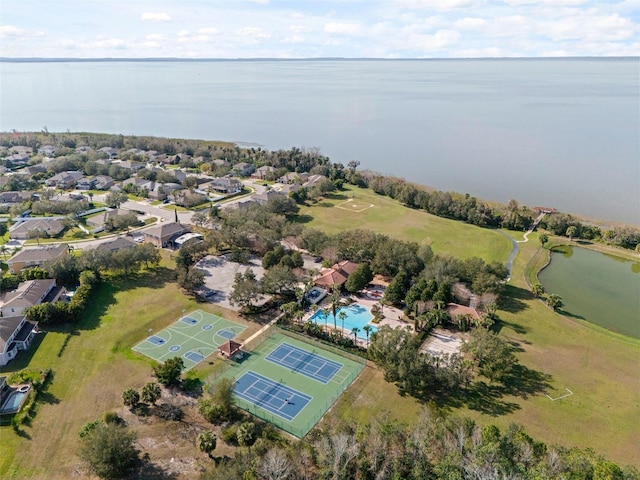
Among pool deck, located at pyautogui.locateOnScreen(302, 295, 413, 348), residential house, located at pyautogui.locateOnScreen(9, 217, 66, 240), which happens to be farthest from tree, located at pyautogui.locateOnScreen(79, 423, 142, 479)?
residential house, located at pyautogui.locateOnScreen(9, 217, 66, 240)

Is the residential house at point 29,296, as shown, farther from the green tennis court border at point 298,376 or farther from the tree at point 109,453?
the tree at point 109,453

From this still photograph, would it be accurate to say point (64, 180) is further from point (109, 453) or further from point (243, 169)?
point (109, 453)

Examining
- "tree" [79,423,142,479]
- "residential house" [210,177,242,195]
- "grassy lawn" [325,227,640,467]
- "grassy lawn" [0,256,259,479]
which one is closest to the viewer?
"tree" [79,423,142,479]

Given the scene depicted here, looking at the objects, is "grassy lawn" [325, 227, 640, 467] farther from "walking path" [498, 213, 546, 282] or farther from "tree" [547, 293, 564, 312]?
"walking path" [498, 213, 546, 282]

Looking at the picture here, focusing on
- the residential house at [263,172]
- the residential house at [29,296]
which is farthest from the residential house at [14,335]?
the residential house at [263,172]

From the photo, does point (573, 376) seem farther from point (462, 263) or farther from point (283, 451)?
point (283, 451)

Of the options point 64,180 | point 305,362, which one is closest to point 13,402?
point 305,362
